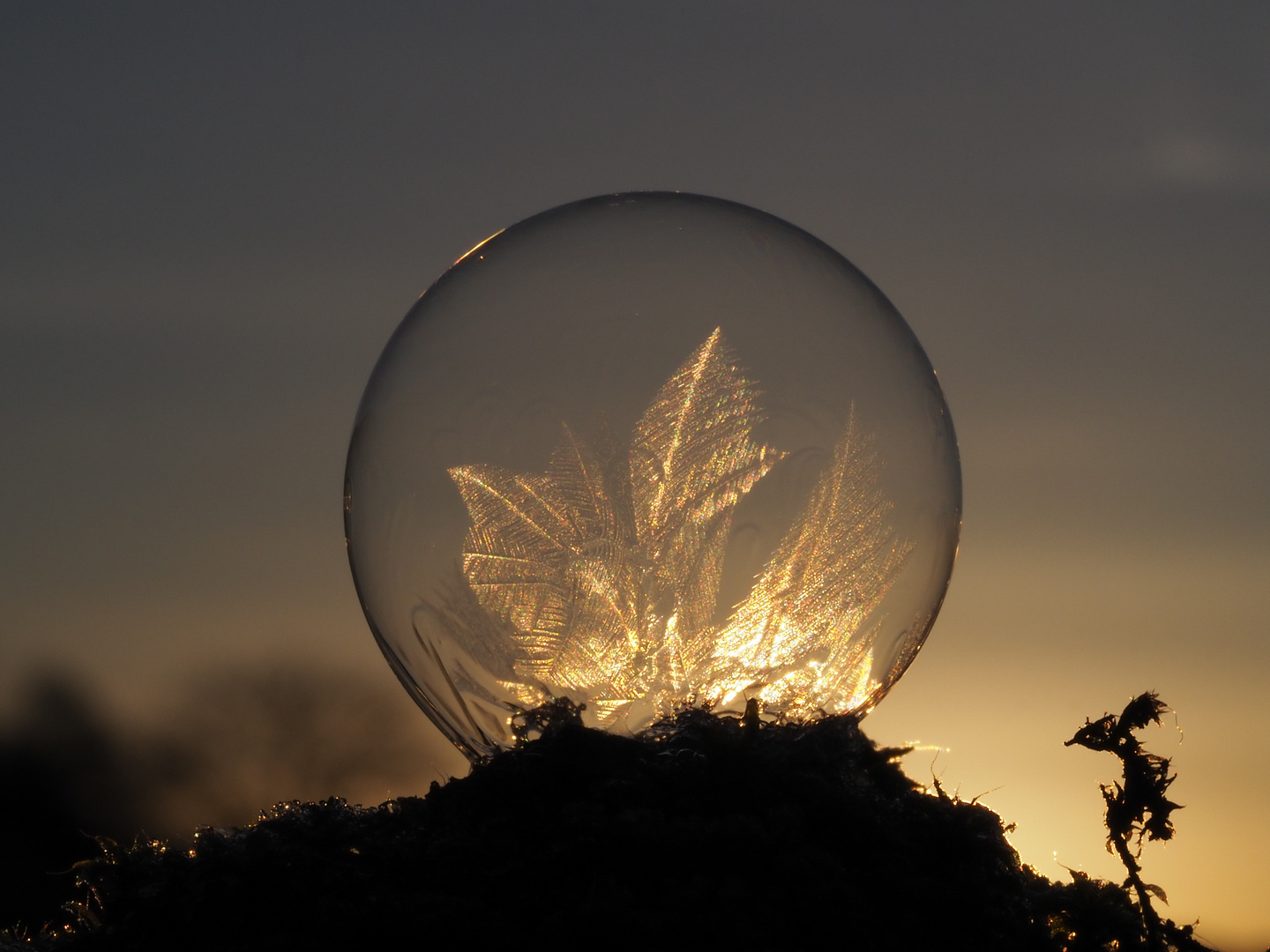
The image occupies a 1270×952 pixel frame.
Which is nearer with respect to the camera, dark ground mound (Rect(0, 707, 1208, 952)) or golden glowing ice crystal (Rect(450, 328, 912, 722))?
dark ground mound (Rect(0, 707, 1208, 952))

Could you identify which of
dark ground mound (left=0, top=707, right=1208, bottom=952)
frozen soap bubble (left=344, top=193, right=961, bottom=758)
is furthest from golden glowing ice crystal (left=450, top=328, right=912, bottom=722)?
dark ground mound (left=0, top=707, right=1208, bottom=952)

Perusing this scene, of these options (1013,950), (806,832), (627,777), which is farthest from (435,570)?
(1013,950)

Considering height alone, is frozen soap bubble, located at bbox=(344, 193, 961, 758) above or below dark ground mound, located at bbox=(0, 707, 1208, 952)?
above

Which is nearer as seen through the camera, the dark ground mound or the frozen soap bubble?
the dark ground mound

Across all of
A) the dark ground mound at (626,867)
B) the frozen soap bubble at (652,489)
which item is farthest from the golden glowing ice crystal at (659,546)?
the dark ground mound at (626,867)

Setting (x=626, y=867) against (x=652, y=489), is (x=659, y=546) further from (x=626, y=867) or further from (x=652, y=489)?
(x=626, y=867)

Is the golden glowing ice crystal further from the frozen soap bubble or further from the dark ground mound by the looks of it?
the dark ground mound
